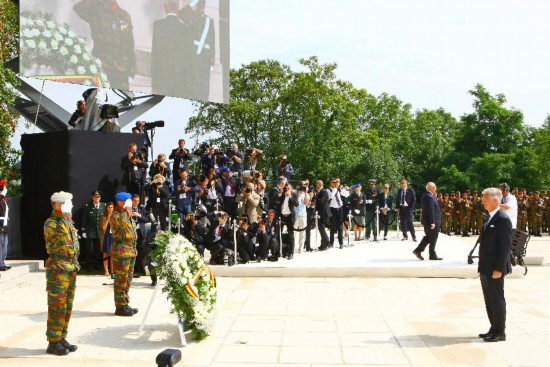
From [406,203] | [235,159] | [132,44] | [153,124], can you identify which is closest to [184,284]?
[153,124]

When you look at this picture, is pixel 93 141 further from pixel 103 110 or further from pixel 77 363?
pixel 77 363

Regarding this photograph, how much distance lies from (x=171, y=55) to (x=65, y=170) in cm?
818

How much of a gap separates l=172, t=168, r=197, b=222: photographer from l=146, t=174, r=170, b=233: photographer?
0.32 meters

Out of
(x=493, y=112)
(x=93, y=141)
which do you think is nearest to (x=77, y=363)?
(x=93, y=141)

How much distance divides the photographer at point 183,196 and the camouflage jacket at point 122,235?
5.62 metres

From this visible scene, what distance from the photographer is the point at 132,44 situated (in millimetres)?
18938

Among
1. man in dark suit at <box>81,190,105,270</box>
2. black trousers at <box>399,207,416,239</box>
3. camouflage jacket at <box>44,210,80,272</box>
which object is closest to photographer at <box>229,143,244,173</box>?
black trousers at <box>399,207,416,239</box>

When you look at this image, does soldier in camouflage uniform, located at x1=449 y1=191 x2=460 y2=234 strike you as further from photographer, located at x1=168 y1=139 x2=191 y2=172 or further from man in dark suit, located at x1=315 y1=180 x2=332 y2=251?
photographer, located at x1=168 y1=139 x2=191 y2=172

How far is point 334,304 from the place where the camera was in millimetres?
9188

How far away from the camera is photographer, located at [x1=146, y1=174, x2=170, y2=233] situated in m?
14.1

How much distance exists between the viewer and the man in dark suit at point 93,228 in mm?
13047

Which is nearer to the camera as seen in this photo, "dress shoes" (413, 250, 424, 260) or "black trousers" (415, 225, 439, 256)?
"black trousers" (415, 225, 439, 256)

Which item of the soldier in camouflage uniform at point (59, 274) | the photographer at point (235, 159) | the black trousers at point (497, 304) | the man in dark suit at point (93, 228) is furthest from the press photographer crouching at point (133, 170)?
the black trousers at point (497, 304)

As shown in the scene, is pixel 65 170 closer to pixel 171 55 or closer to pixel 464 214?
pixel 171 55
